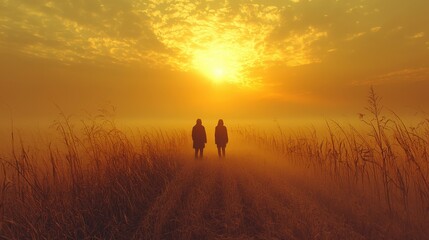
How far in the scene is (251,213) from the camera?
5.52 meters

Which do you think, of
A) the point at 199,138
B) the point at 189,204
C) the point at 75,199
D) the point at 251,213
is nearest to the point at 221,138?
the point at 199,138

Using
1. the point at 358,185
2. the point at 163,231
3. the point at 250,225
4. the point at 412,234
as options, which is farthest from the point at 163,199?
the point at 358,185

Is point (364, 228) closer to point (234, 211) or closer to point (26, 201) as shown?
point (234, 211)

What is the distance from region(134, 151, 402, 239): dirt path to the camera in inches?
181

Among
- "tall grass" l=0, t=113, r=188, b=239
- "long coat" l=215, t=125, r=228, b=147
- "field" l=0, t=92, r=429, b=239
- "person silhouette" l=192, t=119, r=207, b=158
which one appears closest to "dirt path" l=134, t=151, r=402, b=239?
"field" l=0, t=92, r=429, b=239

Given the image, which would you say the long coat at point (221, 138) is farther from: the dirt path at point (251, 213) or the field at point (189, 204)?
the dirt path at point (251, 213)

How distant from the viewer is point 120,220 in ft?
17.3

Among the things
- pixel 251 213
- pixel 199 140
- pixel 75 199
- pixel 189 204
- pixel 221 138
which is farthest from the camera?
pixel 221 138

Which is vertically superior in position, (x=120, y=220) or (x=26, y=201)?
(x=26, y=201)

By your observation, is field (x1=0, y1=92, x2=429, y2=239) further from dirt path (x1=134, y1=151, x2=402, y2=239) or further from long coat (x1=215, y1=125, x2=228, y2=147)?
long coat (x1=215, y1=125, x2=228, y2=147)

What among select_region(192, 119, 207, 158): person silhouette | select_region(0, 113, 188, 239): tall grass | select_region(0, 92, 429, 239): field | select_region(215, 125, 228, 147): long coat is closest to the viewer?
select_region(0, 113, 188, 239): tall grass

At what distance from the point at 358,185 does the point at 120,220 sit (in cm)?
609

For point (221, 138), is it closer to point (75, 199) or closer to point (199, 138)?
point (199, 138)

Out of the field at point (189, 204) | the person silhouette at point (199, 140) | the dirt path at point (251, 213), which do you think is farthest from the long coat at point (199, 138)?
the dirt path at point (251, 213)
